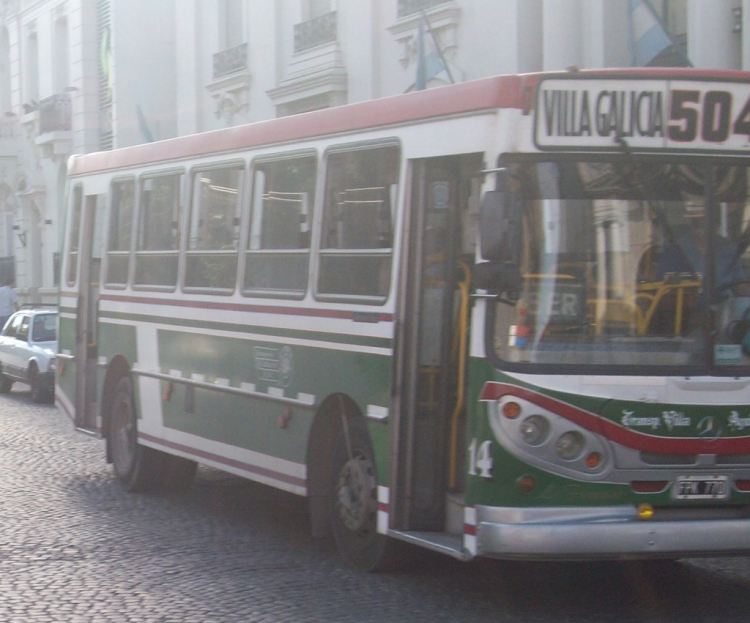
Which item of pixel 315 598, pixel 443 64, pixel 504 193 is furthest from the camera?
pixel 443 64

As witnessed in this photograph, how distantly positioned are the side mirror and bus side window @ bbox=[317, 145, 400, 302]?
1218 millimetres

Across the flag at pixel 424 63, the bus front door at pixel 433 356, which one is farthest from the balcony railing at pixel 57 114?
the bus front door at pixel 433 356

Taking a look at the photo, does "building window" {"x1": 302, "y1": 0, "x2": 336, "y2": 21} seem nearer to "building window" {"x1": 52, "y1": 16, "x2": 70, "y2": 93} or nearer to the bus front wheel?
"building window" {"x1": 52, "y1": 16, "x2": 70, "y2": 93}

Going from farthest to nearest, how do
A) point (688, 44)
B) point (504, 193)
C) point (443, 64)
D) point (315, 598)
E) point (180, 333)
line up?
1. point (443, 64)
2. point (688, 44)
3. point (180, 333)
4. point (315, 598)
5. point (504, 193)

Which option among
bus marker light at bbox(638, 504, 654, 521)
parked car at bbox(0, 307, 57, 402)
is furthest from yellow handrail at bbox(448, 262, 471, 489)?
parked car at bbox(0, 307, 57, 402)

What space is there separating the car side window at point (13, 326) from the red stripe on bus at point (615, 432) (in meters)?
16.5

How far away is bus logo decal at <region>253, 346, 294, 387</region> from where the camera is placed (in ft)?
29.2

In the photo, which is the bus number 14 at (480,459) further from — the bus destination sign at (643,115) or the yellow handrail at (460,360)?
the bus destination sign at (643,115)

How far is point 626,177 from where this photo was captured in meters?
6.81

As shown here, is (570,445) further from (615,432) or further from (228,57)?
(228,57)

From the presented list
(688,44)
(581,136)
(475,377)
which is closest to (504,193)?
(581,136)

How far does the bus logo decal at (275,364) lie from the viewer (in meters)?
8.89

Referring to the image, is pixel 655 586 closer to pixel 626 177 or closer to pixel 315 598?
pixel 315 598

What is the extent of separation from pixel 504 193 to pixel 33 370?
15175mm
